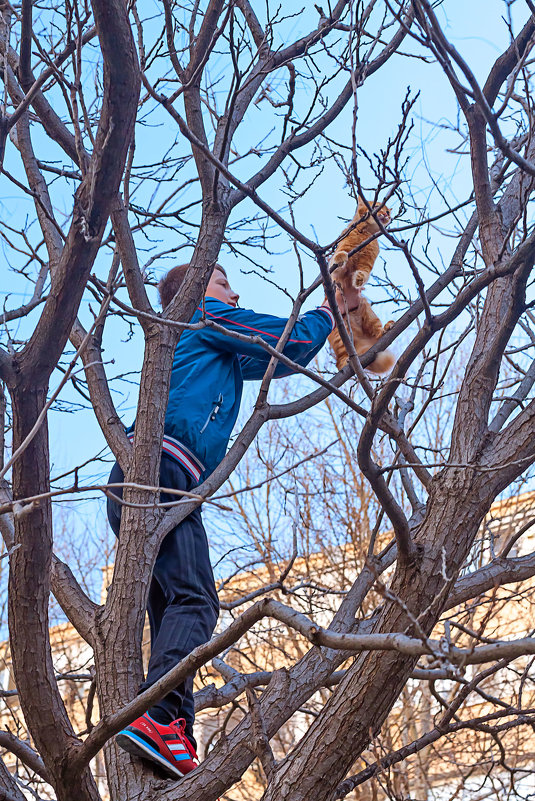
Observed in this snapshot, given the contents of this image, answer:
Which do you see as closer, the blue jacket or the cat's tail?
the blue jacket

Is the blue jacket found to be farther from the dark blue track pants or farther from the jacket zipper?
the dark blue track pants

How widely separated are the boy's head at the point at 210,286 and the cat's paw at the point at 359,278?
584mm

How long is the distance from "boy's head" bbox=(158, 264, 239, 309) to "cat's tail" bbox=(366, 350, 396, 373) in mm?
705

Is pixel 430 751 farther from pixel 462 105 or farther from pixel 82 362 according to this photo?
pixel 462 105

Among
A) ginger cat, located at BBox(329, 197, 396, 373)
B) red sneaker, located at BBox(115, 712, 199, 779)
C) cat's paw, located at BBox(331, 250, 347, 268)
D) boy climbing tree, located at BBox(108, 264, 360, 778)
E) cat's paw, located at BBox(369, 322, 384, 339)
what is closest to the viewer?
red sneaker, located at BBox(115, 712, 199, 779)

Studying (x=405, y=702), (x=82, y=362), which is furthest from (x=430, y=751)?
(x=82, y=362)

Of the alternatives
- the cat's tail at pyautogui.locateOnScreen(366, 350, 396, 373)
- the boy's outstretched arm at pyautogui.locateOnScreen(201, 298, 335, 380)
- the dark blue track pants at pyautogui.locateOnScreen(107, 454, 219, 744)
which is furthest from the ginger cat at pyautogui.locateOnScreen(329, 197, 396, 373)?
the dark blue track pants at pyautogui.locateOnScreen(107, 454, 219, 744)

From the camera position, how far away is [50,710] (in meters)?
1.86

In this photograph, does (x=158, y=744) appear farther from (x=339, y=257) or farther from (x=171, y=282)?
(x=171, y=282)

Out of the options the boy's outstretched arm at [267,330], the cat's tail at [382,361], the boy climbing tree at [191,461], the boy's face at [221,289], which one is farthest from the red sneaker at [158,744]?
the boy's face at [221,289]

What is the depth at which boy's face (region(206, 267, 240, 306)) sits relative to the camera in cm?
326

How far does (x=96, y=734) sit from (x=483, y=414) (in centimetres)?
123

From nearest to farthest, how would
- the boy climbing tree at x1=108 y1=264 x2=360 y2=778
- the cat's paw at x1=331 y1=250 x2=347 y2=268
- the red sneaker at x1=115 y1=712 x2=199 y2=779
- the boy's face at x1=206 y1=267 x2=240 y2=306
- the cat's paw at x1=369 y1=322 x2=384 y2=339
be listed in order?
1. the red sneaker at x1=115 y1=712 x2=199 y2=779
2. the boy climbing tree at x1=108 y1=264 x2=360 y2=778
3. the cat's paw at x1=331 y1=250 x2=347 y2=268
4. the cat's paw at x1=369 y1=322 x2=384 y2=339
5. the boy's face at x1=206 y1=267 x2=240 y2=306

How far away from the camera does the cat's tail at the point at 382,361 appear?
9.43ft
